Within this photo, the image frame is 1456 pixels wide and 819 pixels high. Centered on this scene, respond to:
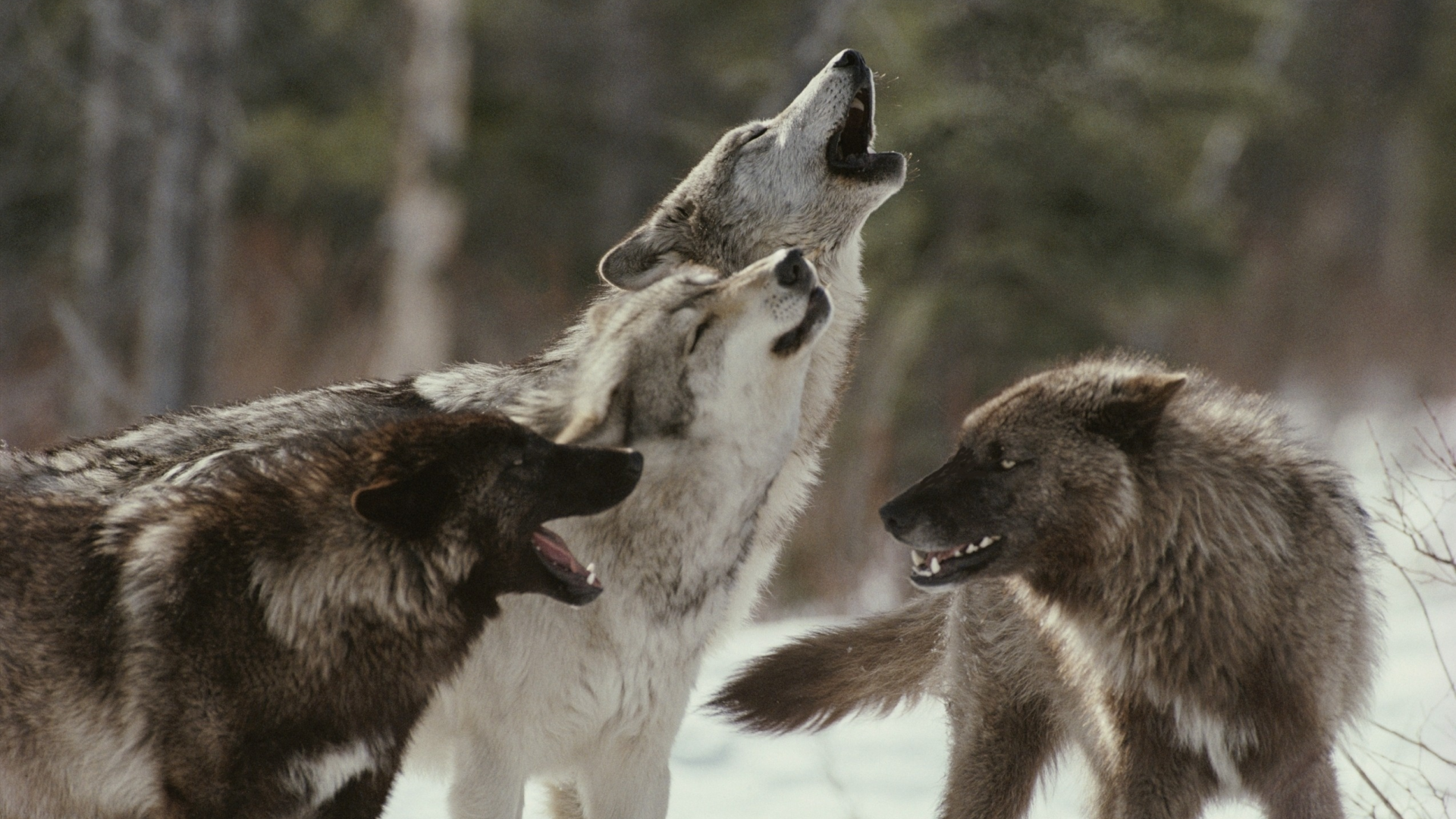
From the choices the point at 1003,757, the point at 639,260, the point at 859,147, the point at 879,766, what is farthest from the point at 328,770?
the point at 879,766

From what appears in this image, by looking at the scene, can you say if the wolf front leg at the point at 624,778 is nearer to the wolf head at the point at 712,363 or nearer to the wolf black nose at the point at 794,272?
the wolf head at the point at 712,363

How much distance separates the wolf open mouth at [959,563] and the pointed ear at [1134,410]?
429mm

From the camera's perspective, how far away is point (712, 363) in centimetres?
387

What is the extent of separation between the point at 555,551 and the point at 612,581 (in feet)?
0.90

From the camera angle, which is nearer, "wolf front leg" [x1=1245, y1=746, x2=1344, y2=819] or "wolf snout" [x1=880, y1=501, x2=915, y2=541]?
"wolf front leg" [x1=1245, y1=746, x2=1344, y2=819]

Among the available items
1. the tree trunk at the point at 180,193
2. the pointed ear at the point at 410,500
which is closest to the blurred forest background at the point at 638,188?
the tree trunk at the point at 180,193

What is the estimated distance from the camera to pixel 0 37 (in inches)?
609

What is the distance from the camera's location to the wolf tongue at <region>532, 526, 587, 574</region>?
3.65 metres

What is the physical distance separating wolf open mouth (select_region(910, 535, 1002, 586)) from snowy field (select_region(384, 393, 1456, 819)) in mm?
756

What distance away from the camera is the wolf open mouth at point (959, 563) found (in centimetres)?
396

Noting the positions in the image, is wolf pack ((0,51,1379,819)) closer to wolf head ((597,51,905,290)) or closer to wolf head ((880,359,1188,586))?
wolf head ((880,359,1188,586))

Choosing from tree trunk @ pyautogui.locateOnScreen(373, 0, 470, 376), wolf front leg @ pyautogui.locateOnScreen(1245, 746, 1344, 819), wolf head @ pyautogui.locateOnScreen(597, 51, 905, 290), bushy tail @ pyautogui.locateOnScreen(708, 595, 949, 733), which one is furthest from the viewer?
tree trunk @ pyautogui.locateOnScreen(373, 0, 470, 376)

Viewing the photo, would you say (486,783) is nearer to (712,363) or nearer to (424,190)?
(712,363)

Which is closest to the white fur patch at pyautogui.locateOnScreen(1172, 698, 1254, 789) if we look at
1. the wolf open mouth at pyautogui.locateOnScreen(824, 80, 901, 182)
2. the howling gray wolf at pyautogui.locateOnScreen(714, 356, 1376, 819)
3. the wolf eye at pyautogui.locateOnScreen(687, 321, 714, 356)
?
the howling gray wolf at pyautogui.locateOnScreen(714, 356, 1376, 819)
